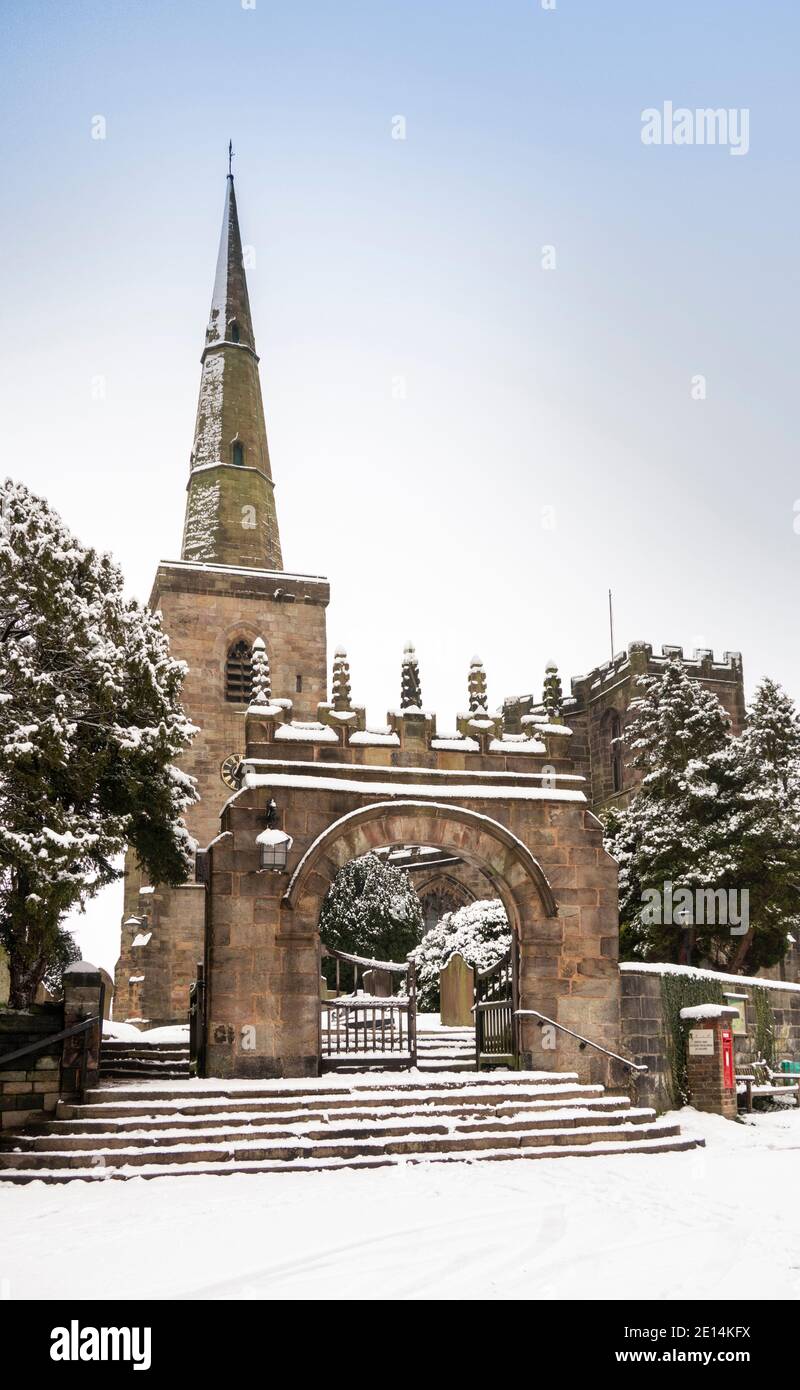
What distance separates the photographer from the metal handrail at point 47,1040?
11.3m

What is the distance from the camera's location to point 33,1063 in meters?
11.6

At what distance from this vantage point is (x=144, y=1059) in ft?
52.4

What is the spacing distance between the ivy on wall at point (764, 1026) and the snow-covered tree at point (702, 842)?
4.72 m

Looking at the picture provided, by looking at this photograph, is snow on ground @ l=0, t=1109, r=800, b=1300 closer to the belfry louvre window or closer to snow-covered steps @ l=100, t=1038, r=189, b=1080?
snow-covered steps @ l=100, t=1038, r=189, b=1080

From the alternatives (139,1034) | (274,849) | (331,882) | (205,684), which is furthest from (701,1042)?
(205,684)

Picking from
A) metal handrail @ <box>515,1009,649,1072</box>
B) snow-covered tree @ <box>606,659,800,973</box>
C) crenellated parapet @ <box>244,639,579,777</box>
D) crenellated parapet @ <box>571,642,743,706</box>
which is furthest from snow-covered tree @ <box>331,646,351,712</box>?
crenellated parapet @ <box>571,642,743,706</box>

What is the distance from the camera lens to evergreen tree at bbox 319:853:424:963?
26.4 m

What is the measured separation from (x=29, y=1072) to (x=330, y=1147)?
303 centimetres

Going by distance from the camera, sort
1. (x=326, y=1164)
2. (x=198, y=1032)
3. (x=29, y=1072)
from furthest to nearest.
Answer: (x=198, y=1032) < (x=29, y=1072) < (x=326, y=1164)

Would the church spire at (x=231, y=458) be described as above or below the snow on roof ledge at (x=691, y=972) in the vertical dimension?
above

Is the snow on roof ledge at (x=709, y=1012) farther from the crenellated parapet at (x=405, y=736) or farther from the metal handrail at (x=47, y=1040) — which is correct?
the metal handrail at (x=47, y=1040)

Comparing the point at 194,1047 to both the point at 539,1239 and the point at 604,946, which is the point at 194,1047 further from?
the point at 539,1239

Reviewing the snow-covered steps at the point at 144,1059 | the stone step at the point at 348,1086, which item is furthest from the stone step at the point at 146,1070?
the stone step at the point at 348,1086

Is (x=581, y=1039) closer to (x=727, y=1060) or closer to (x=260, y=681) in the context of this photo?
(x=727, y=1060)
